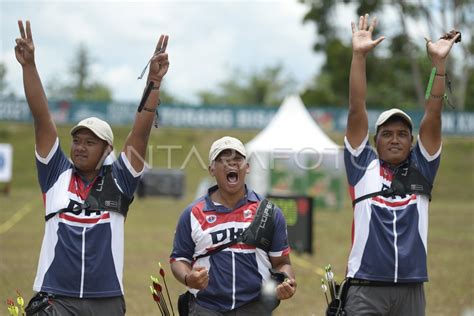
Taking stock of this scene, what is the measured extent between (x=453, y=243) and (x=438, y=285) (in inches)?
262

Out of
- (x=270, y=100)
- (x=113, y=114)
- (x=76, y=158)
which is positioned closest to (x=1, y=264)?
(x=76, y=158)

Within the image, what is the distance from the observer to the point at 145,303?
1045 cm

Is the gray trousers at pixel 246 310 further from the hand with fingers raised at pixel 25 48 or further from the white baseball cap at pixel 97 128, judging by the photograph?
the hand with fingers raised at pixel 25 48

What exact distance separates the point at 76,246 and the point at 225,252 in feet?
3.05

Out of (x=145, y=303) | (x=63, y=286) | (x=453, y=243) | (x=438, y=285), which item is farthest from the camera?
(x=453, y=243)

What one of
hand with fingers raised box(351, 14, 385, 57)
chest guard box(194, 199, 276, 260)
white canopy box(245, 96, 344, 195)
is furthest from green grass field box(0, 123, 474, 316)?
hand with fingers raised box(351, 14, 385, 57)

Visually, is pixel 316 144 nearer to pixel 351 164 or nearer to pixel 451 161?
pixel 351 164

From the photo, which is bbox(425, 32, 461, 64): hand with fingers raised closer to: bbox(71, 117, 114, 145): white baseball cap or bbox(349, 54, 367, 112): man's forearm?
bbox(349, 54, 367, 112): man's forearm

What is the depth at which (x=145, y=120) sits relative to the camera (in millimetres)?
5129

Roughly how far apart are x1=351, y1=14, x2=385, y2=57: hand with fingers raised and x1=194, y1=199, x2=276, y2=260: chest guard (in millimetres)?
1334

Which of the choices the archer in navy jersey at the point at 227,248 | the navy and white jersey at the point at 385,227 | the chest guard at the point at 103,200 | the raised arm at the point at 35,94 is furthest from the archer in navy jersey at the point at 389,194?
the raised arm at the point at 35,94

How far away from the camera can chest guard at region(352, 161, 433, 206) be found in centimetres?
543

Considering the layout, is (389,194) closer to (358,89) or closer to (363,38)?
(358,89)

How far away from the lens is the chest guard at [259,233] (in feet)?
16.3
